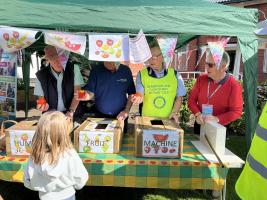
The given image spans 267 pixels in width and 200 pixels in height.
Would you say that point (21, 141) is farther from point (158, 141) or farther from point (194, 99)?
point (194, 99)

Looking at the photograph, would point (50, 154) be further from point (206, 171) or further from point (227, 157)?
point (227, 157)

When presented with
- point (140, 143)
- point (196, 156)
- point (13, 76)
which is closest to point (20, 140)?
point (140, 143)

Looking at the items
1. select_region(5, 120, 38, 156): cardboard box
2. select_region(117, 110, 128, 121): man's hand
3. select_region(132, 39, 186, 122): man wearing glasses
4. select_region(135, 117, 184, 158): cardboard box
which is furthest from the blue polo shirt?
select_region(5, 120, 38, 156): cardboard box

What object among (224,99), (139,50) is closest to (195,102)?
(224,99)

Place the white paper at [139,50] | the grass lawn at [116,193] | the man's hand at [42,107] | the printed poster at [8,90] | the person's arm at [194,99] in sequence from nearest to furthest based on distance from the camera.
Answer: the white paper at [139,50]
the man's hand at [42,107]
the person's arm at [194,99]
the grass lawn at [116,193]
the printed poster at [8,90]

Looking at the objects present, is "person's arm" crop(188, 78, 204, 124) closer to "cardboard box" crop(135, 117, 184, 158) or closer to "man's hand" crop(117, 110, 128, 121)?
"cardboard box" crop(135, 117, 184, 158)

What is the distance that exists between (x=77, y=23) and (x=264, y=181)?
7.98ft

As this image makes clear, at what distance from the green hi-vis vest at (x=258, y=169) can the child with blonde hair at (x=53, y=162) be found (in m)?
1.02

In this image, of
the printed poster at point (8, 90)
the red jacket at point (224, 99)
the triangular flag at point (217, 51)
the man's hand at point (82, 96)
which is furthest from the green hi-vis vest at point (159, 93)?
the printed poster at point (8, 90)

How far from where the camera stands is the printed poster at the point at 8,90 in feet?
15.3

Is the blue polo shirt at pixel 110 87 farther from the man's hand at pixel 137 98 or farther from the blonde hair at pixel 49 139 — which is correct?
the blonde hair at pixel 49 139

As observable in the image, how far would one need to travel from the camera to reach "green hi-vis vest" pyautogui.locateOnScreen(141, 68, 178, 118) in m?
2.96

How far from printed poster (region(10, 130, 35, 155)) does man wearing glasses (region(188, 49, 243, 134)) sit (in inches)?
60.9

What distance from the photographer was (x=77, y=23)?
3.16 meters
